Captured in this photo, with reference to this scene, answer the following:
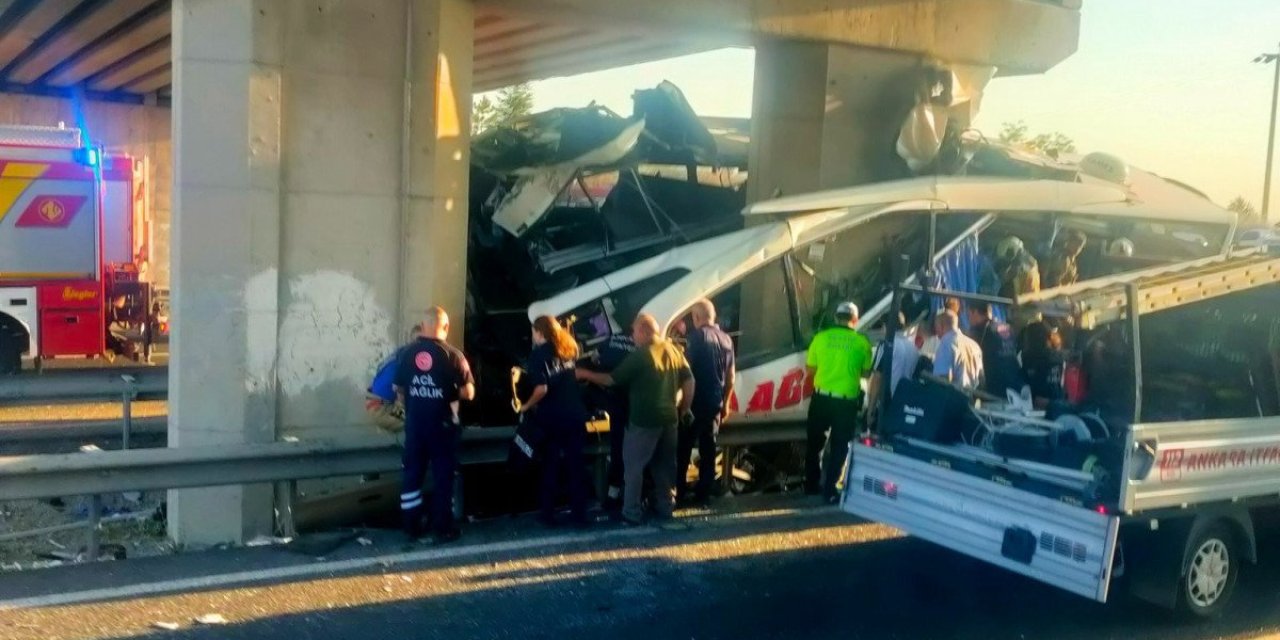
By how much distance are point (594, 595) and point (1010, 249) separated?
19.5 feet

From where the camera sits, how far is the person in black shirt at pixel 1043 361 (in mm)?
7984

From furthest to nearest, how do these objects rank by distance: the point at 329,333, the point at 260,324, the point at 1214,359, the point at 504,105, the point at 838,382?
the point at 504,105 → the point at 838,382 → the point at 329,333 → the point at 260,324 → the point at 1214,359

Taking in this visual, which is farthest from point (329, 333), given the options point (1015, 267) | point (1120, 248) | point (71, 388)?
point (1120, 248)

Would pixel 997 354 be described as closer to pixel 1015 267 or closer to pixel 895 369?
pixel 895 369

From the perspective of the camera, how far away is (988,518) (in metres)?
6.50

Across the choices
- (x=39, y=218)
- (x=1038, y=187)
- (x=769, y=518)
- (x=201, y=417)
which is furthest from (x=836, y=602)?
(x=39, y=218)

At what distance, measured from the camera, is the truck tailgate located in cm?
600

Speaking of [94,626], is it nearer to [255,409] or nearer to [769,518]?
[255,409]

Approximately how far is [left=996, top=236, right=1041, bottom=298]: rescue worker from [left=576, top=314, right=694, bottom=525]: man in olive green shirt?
3.35 m

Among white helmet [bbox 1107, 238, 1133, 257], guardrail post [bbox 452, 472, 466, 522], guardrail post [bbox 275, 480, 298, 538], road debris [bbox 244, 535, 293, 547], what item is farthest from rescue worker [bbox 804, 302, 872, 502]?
road debris [bbox 244, 535, 293, 547]

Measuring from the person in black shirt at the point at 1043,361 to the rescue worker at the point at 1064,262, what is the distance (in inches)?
107

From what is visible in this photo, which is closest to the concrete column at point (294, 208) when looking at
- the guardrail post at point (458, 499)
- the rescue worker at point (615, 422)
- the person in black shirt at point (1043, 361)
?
the guardrail post at point (458, 499)

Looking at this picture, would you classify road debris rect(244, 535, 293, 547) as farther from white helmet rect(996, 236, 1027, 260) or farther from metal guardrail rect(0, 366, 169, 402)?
white helmet rect(996, 236, 1027, 260)

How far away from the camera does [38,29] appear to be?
54.9ft
